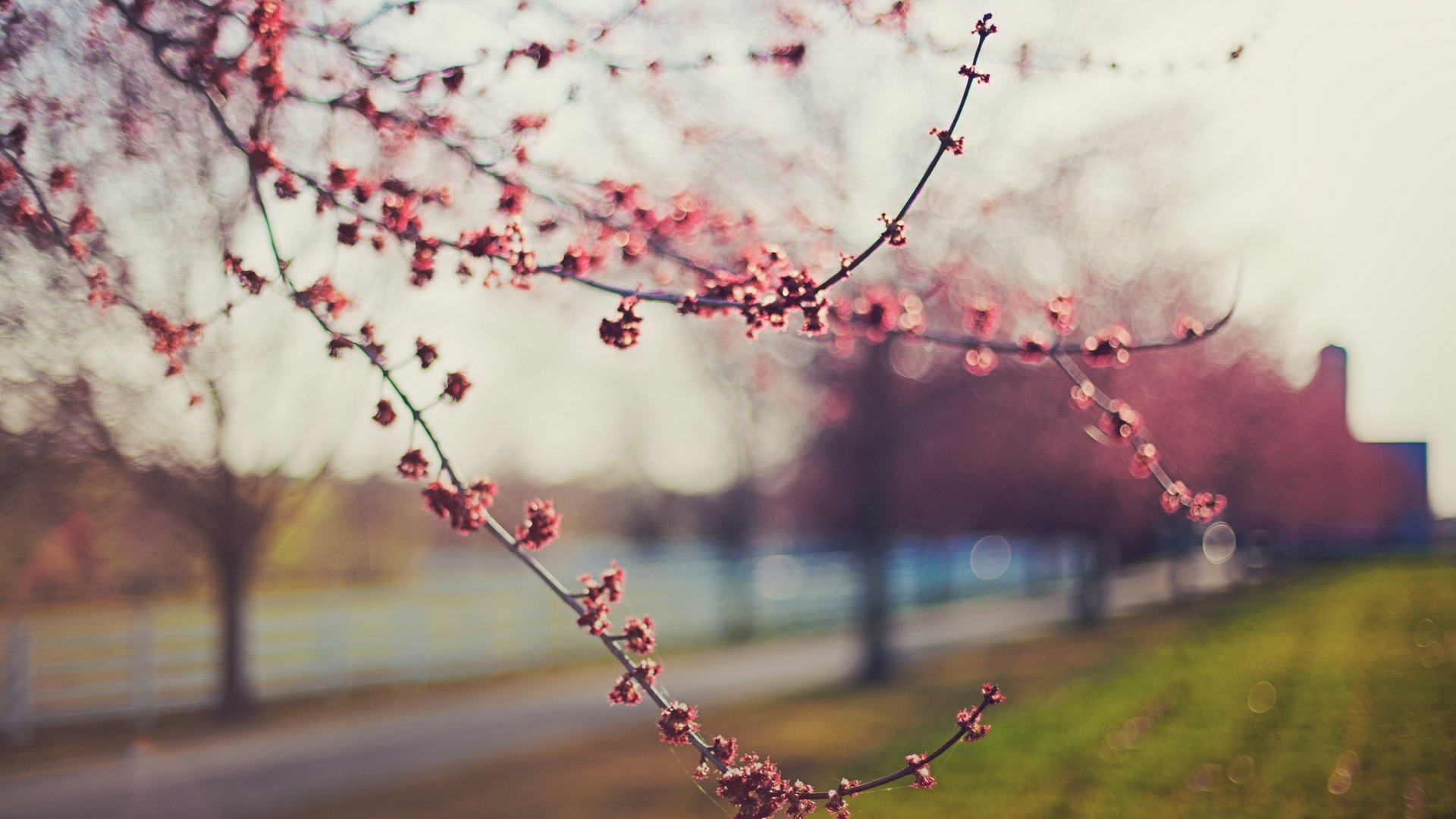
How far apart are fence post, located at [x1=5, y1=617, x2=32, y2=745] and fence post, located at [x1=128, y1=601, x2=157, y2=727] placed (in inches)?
39.5

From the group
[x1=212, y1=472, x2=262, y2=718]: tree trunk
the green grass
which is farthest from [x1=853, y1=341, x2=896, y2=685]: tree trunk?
[x1=212, y1=472, x2=262, y2=718]: tree trunk

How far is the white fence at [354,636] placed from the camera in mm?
10414

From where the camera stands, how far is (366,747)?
9672mm

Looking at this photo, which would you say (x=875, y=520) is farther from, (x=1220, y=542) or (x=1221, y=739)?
(x=1220, y=542)

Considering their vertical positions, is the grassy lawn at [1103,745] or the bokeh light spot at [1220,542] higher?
the grassy lawn at [1103,745]

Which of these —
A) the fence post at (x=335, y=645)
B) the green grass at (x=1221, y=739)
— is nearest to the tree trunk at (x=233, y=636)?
the fence post at (x=335, y=645)

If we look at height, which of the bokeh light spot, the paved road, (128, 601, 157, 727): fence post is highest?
(128, 601, 157, 727): fence post

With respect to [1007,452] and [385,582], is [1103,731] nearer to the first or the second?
[1007,452]

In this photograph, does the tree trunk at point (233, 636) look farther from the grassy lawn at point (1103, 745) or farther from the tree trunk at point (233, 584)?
the grassy lawn at point (1103, 745)

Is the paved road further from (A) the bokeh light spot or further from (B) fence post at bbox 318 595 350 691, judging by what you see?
(A) the bokeh light spot

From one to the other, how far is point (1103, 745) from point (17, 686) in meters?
10.2

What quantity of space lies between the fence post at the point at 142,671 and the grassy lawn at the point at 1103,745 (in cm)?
455

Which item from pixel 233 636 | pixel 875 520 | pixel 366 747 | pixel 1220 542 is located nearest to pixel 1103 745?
pixel 875 520

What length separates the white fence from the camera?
10.4m
